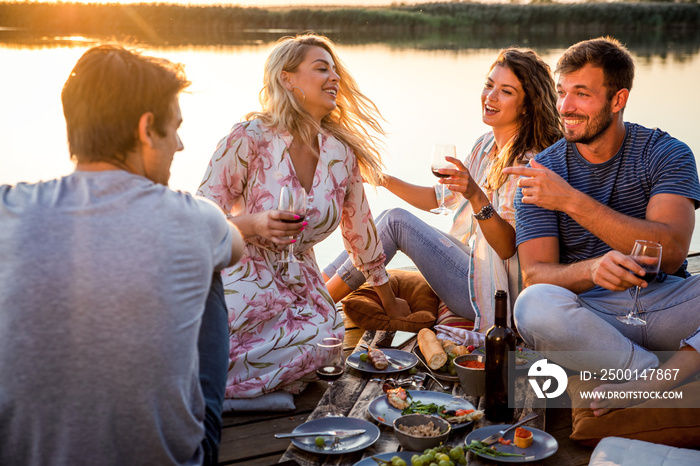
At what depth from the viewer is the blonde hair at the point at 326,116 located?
10.4 ft

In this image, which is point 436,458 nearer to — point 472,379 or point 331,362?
point 472,379

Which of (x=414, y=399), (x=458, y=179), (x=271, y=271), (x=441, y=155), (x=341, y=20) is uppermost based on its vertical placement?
(x=341, y=20)

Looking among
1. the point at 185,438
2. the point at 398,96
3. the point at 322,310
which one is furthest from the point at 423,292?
the point at 398,96

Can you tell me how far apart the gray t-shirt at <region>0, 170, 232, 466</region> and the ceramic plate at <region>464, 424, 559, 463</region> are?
1.13 m

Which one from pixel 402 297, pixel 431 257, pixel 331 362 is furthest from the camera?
pixel 402 297

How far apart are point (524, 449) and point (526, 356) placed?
0.62 m

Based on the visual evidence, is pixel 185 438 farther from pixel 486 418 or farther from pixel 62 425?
pixel 486 418

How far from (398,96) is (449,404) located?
1213 centimetres

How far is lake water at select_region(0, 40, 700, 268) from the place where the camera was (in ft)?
29.5

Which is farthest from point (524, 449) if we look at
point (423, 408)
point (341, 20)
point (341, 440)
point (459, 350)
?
point (341, 20)

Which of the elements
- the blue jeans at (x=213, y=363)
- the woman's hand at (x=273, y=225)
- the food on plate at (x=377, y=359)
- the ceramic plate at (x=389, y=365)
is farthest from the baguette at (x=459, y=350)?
the blue jeans at (x=213, y=363)

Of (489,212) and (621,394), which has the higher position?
(489,212)

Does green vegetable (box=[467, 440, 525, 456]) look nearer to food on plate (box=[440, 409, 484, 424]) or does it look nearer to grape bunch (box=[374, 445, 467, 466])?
grape bunch (box=[374, 445, 467, 466])

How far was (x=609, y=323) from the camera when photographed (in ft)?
9.11
